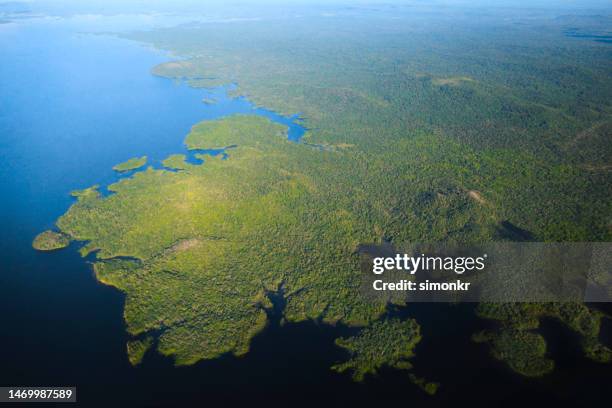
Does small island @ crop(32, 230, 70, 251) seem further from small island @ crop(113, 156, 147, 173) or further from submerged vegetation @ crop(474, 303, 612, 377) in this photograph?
submerged vegetation @ crop(474, 303, 612, 377)

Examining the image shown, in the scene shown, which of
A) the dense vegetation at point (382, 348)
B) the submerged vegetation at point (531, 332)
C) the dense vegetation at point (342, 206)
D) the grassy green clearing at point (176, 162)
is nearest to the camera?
the dense vegetation at point (382, 348)

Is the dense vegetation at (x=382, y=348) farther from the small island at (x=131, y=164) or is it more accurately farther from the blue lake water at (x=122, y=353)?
the small island at (x=131, y=164)

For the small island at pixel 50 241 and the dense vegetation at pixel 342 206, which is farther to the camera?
the small island at pixel 50 241

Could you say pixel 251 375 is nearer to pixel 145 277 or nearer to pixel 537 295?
pixel 145 277

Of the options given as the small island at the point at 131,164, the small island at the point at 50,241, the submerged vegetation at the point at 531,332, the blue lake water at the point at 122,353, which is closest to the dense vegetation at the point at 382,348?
the blue lake water at the point at 122,353

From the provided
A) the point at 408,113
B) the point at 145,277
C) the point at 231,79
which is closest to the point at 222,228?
the point at 145,277
